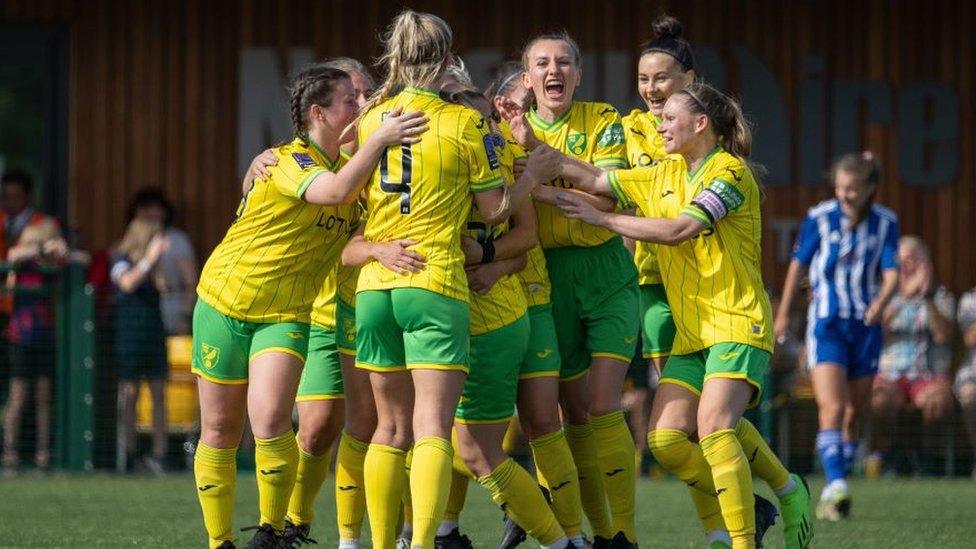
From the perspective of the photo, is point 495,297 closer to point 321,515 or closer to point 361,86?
point 361,86

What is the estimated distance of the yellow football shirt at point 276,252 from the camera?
267 inches

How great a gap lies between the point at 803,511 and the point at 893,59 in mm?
8424

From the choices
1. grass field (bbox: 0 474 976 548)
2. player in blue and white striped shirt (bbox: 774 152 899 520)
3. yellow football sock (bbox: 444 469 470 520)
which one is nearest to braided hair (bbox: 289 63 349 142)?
yellow football sock (bbox: 444 469 470 520)

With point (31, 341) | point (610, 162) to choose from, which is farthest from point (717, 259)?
point (31, 341)

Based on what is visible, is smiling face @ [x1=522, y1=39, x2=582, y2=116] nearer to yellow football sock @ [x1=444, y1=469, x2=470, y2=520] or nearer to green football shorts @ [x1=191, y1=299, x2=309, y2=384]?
green football shorts @ [x1=191, y1=299, x2=309, y2=384]

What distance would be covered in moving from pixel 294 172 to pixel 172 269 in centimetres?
673

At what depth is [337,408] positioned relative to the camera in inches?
288

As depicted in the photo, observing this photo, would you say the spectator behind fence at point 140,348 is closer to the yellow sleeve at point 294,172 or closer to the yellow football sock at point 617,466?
the yellow football sock at point 617,466

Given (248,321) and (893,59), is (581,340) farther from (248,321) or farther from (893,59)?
(893,59)

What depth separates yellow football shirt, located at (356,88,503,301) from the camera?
20.5 feet

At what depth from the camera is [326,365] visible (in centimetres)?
733

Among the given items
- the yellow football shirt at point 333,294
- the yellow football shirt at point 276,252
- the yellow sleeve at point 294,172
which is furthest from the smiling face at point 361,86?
the yellow football shirt at point 333,294

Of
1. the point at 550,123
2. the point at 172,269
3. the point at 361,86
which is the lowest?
the point at 172,269

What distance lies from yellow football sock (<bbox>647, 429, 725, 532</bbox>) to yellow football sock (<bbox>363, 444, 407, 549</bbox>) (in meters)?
1.05
